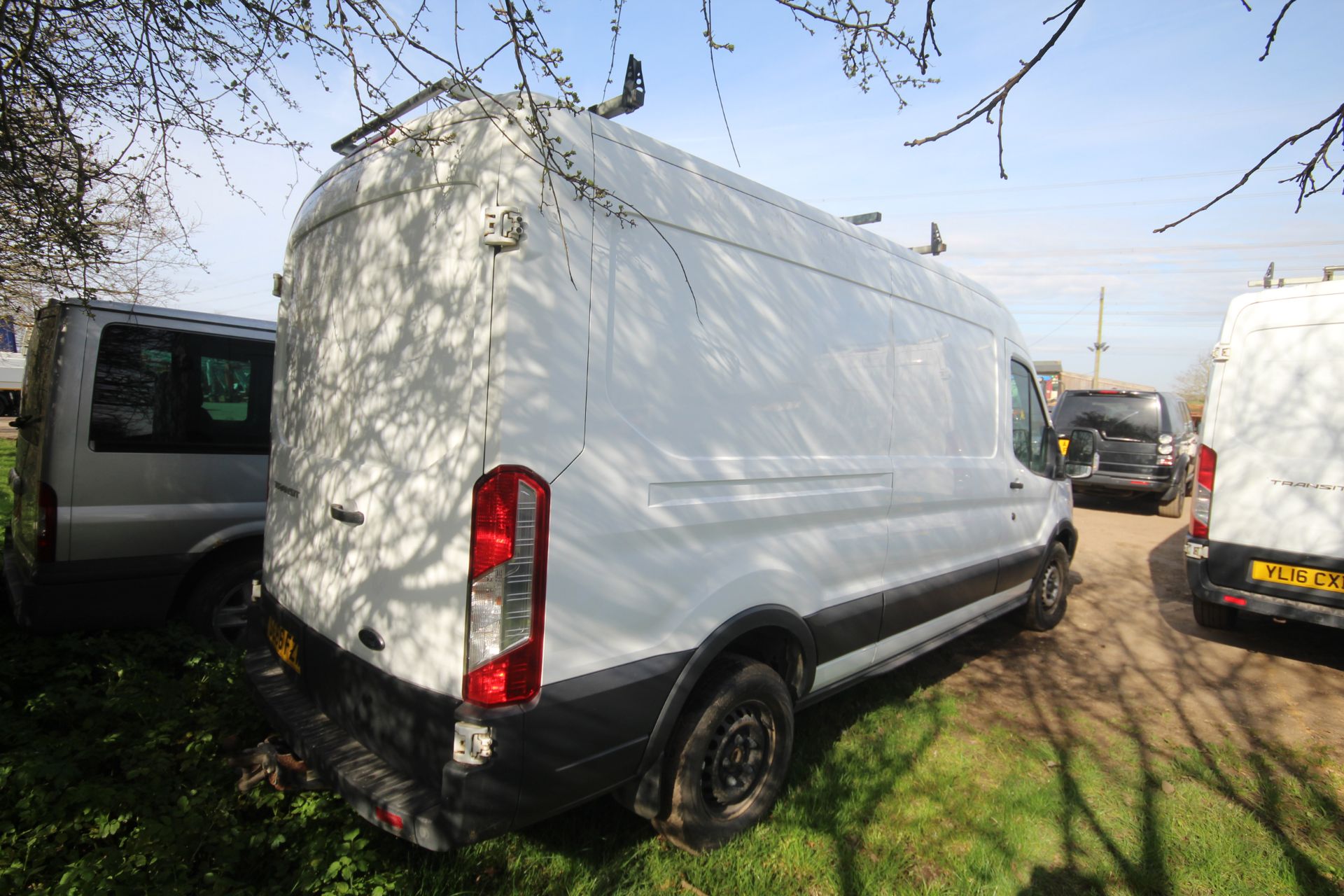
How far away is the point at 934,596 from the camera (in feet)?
12.7

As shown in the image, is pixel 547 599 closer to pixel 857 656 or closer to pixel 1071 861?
pixel 857 656

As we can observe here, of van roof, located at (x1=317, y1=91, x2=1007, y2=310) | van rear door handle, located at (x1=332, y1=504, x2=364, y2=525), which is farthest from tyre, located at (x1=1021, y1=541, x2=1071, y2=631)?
van rear door handle, located at (x1=332, y1=504, x2=364, y2=525)

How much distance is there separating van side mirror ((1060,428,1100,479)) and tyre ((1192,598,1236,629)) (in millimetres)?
1304

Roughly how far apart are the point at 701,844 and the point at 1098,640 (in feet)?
13.7

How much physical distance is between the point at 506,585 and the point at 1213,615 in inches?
229

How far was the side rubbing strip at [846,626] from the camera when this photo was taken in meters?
3.07

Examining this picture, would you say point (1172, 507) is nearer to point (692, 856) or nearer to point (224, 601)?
point (692, 856)

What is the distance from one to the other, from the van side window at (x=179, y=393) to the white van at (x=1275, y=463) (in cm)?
608

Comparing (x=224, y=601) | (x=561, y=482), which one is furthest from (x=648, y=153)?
(x=224, y=601)

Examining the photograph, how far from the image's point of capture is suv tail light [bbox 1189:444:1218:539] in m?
5.12

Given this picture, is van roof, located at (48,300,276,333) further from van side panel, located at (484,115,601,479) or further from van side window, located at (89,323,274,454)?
van side panel, located at (484,115,601,479)

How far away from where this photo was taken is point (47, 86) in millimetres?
2666

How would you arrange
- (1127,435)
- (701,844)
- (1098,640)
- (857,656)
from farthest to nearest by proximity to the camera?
(1127,435)
(1098,640)
(857,656)
(701,844)

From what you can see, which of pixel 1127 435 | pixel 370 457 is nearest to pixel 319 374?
pixel 370 457
